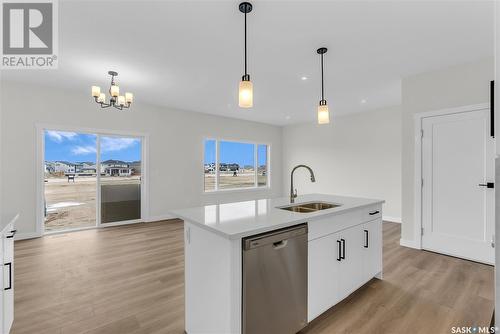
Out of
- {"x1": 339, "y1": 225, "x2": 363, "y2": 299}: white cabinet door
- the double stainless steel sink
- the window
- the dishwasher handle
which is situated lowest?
{"x1": 339, "y1": 225, "x2": 363, "y2": 299}: white cabinet door

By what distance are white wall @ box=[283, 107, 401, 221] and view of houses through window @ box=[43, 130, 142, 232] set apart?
459cm

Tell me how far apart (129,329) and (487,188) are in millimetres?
4148

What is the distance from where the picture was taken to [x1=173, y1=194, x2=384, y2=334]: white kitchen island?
54.2 inches

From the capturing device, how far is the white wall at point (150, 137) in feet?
12.9

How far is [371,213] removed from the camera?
2.42 m

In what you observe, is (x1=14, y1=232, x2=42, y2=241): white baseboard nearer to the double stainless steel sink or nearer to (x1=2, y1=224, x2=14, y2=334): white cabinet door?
(x1=2, y1=224, x2=14, y2=334): white cabinet door

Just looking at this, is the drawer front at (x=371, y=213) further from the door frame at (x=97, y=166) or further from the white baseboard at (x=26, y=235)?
the white baseboard at (x=26, y=235)

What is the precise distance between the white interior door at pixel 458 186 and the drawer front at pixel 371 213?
1494 mm

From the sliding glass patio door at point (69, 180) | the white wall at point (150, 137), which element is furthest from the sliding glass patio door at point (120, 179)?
the white wall at point (150, 137)

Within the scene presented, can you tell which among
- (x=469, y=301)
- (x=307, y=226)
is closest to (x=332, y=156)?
(x=469, y=301)

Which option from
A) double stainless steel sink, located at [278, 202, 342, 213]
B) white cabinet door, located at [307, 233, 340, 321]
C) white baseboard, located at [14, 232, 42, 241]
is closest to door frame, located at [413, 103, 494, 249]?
double stainless steel sink, located at [278, 202, 342, 213]

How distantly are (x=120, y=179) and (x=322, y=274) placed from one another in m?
4.65

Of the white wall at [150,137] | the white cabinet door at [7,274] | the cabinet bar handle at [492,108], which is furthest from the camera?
the white wall at [150,137]

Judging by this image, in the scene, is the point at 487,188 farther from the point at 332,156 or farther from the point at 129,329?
the point at 129,329
